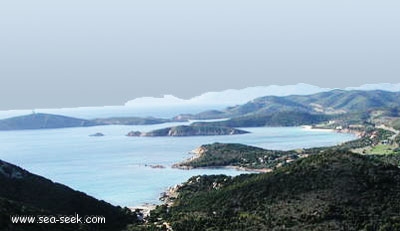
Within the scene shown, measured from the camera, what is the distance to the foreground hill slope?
184 feet

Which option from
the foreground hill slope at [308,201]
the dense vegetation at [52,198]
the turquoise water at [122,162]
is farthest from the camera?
the turquoise water at [122,162]

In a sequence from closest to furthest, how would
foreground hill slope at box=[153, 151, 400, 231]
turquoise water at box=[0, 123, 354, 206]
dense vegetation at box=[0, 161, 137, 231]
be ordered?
foreground hill slope at box=[153, 151, 400, 231] → dense vegetation at box=[0, 161, 137, 231] → turquoise water at box=[0, 123, 354, 206]

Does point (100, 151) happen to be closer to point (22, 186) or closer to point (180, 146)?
point (180, 146)

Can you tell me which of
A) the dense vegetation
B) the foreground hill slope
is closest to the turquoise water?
the dense vegetation

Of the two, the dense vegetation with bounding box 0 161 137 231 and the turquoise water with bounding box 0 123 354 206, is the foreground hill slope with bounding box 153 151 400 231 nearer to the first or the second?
the dense vegetation with bounding box 0 161 137 231

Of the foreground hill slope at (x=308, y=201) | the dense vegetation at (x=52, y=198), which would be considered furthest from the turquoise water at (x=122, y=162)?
the foreground hill slope at (x=308, y=201)

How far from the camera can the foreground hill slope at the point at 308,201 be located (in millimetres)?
56062

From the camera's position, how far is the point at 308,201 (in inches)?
2430

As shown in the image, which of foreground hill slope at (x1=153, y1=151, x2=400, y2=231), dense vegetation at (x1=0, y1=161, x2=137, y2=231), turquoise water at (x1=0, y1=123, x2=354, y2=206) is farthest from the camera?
turquoise water at (x1=0, y1=123, x2=354, y2=206)

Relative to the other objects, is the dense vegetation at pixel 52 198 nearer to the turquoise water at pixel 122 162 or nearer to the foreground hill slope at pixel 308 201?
the foreground hill slope at pixel 308 201

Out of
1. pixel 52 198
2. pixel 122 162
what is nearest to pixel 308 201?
pixel 52 198

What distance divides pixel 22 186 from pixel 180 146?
379 feet

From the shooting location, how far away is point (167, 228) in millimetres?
59094

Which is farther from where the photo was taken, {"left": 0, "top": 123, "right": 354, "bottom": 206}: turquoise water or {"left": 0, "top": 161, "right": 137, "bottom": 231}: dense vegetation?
{"left": 0, "top": 123, "right": 354, "bottom": 206}: turquoise water
